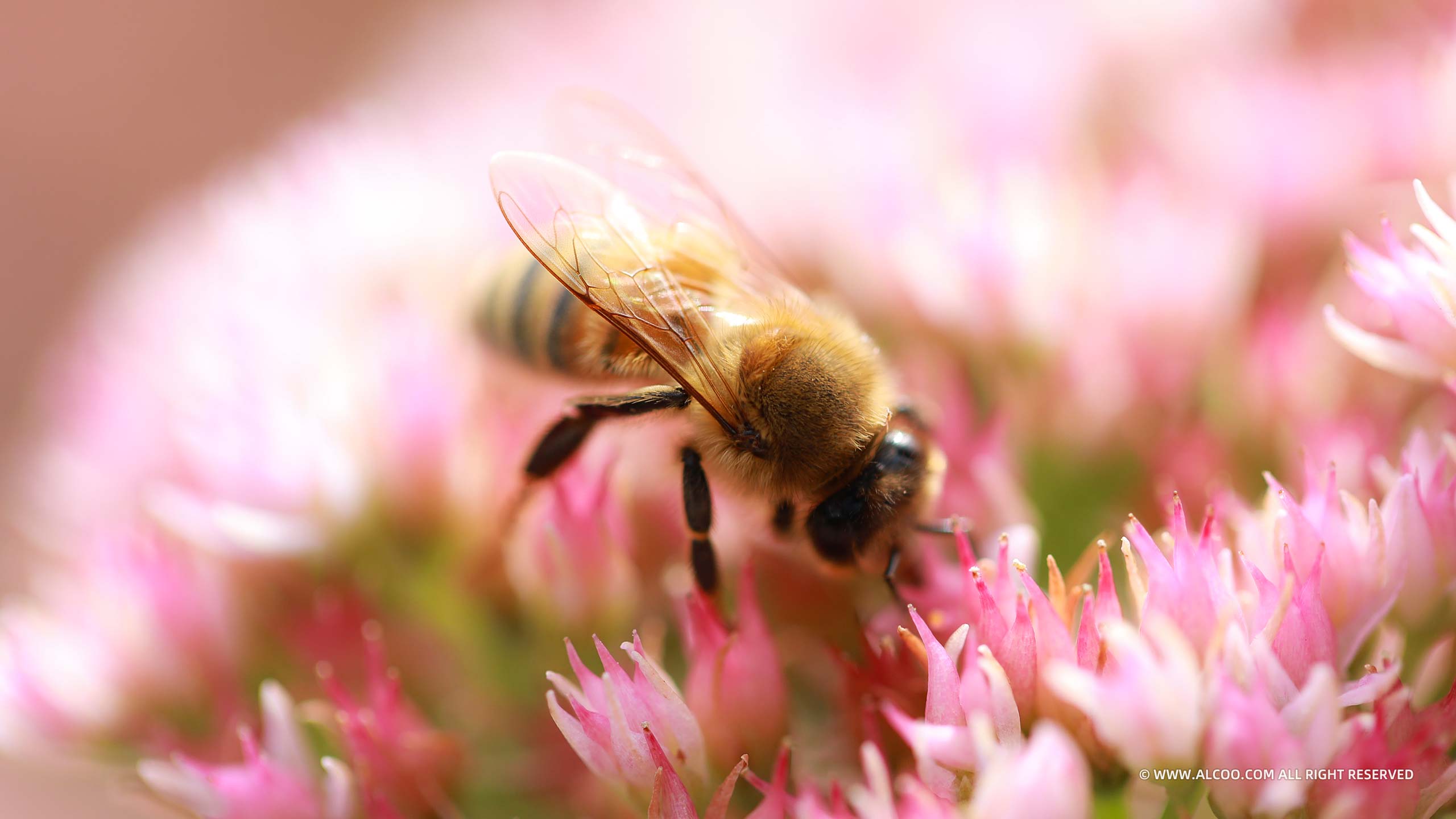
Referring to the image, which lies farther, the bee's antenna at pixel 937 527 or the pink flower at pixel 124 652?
the pink flower at pixel 124 652

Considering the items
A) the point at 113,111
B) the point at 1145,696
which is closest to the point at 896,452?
the point at 1145,696

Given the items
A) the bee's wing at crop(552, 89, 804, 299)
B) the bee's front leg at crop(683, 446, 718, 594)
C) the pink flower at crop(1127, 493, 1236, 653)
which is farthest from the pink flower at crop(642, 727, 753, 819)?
the bee's wing at crop(552, 89, 804, 299)

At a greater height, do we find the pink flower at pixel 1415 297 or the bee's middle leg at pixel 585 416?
the bee's middle leg at pixel 585 416

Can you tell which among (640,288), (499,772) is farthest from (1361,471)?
(499,772)

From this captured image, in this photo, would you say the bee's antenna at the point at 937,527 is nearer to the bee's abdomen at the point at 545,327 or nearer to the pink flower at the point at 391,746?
the bee's abdomen at the point at 545,327

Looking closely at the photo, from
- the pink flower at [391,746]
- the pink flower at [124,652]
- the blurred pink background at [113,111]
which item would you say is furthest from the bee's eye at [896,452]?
the blurred pink background at [113,111]

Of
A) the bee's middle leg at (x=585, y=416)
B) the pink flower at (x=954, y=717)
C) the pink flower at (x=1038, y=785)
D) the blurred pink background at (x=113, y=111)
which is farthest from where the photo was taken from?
the blurred pink background at (x=113, y=111)

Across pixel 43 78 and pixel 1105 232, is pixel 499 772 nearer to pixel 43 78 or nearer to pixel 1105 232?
pixel 1105 232

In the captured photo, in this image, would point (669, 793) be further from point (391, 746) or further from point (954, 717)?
point (391, 746)
